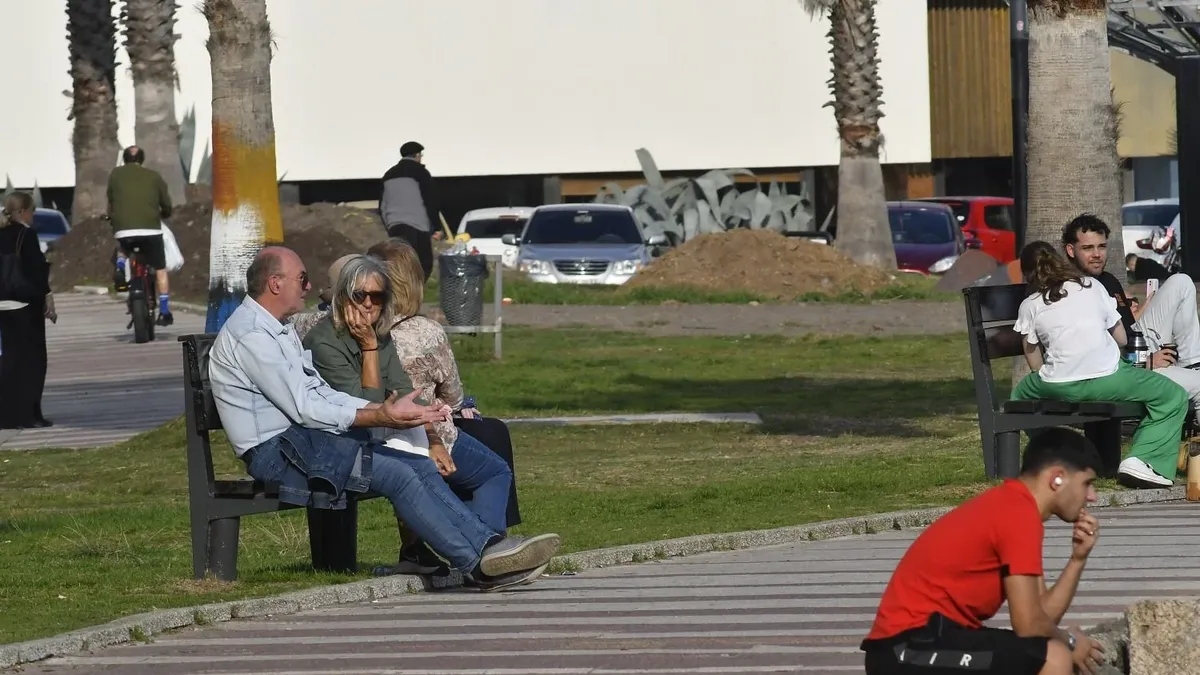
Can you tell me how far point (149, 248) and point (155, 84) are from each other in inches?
369

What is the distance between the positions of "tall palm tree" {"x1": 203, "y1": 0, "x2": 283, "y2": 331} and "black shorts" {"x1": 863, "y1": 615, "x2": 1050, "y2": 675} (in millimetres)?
9800

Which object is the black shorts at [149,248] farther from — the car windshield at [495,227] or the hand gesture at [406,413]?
the hand gesture at [406,413]

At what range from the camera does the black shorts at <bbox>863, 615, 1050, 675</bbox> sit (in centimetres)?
550

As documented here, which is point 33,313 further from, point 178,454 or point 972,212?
point 972,212

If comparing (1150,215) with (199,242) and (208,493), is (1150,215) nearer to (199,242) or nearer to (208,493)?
(199,242)

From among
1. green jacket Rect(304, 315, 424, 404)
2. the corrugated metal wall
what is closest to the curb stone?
green jacket Rect(304, 315, 424, 404)

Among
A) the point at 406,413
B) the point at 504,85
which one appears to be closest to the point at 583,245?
the point at 504,85

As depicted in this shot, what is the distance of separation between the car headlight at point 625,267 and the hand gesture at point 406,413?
922 inches

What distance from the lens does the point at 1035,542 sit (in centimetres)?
550

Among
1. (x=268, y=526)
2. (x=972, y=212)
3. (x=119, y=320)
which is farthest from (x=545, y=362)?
(x=972, y=212)

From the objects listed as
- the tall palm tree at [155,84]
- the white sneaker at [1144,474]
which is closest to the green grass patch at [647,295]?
the tall palm tree at [155,84]

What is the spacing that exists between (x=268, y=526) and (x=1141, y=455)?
4.26 meters

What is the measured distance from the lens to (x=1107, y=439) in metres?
10.9

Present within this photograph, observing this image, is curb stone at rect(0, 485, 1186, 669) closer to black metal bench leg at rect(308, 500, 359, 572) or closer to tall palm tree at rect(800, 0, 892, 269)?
Result: black metal bench leg at rect(308, 500, 359, 572)
